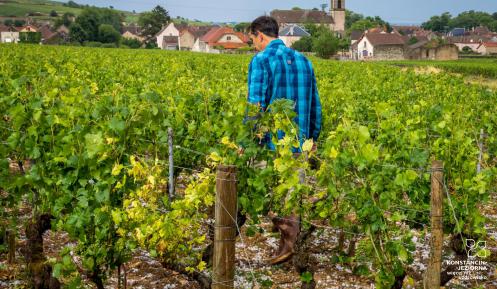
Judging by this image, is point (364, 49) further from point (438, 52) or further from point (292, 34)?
point (438, 52)

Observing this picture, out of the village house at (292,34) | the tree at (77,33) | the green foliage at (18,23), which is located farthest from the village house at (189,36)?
the green foliage at (18,23)

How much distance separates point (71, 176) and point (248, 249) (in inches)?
99.0

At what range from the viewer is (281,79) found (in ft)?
17.9

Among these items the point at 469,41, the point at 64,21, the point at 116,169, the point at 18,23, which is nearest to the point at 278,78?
the point at 116,169

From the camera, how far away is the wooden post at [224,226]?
3367mm

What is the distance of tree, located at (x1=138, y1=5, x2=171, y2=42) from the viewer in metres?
118

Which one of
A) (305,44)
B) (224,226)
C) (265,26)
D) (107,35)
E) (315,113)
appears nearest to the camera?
(224,226)

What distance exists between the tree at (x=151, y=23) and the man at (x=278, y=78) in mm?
116437

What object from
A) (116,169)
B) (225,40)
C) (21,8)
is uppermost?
(21,8)

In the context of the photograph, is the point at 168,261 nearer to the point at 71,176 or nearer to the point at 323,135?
the point at 71,176

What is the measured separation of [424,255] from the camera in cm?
616

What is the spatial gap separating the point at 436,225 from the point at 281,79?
7.67ft

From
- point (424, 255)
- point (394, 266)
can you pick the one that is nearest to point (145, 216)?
point (394, 266)

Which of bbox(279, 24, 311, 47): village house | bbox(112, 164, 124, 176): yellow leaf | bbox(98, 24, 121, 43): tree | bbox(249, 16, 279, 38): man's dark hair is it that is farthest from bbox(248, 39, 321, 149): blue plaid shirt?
→ bbox(279, 24, 311, 47): village house
